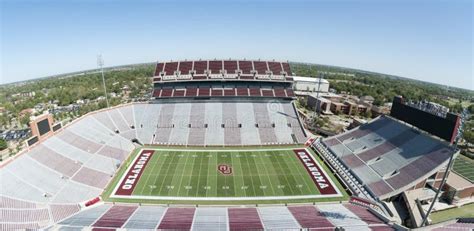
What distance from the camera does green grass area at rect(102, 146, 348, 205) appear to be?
3042 centimetres

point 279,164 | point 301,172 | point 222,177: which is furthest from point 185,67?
point 301,172

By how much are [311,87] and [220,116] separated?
86.6 m

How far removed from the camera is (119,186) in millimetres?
31703

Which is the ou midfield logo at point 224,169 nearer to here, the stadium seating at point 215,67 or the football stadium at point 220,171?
the football stadium at point 220,171

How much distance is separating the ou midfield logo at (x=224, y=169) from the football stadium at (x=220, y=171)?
0.56 ft

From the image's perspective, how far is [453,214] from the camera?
1117 inches

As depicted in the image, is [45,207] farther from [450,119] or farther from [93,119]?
[450,119]

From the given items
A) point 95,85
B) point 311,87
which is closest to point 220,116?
point 311,87

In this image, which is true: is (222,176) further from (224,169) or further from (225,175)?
(224,169)

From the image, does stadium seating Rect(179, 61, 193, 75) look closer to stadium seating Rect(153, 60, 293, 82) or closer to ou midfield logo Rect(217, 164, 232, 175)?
stadium seating Rect(153, 60, 293, 82)

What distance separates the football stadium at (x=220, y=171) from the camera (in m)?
24.9

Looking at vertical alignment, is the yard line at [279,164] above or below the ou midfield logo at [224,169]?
above

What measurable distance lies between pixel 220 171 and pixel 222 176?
63.4 inches

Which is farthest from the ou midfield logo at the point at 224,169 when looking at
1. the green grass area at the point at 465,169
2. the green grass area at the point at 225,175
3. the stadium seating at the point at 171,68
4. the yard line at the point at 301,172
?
the green grass area at the point at 465,169
